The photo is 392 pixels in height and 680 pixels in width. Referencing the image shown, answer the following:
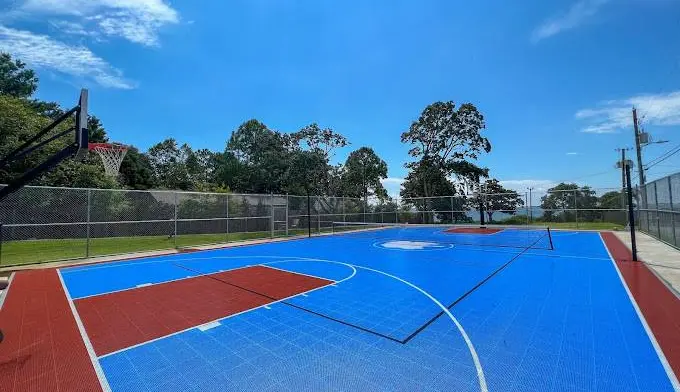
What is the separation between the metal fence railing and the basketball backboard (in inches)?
226

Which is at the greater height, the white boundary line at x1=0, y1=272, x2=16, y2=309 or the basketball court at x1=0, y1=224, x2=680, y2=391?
the white boundary line at x1=0, y1=272, x2=16, y2=309

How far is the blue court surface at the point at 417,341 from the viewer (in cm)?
300

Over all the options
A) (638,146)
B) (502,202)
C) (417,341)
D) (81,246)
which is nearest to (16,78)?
(81,246)

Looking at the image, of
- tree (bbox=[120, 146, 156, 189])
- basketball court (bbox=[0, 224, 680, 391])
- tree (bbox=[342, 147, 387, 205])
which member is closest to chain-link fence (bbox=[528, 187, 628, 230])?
basketball court (bbox=[0, 224, 680, 391])

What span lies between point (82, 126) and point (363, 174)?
29347mm

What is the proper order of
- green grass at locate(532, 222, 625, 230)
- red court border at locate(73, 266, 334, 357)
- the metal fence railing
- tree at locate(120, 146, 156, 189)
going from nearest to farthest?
red court border at locate(73, 266, 334, 357)
the metal fence railing
green grass at locate(532, 222, 625, 230)
tree at locate(120, 146, 156, 189)

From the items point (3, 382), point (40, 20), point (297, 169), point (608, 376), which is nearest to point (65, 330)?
point (3, 382)

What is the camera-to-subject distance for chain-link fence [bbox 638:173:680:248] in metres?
9.22

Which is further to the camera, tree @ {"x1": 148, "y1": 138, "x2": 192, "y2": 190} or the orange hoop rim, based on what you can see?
tree @ {"x1": 148, "y1": 138, "x2": 192, "y2": 190}

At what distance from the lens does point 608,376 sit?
3.02 m

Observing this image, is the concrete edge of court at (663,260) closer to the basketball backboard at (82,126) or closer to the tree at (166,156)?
the basketball backboard at (82,126)

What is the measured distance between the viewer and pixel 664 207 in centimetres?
1076

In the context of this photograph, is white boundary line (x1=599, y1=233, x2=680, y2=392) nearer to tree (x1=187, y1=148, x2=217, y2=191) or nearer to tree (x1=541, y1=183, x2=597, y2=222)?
tree (x1=541, y1=183, x2=597, y2=222)

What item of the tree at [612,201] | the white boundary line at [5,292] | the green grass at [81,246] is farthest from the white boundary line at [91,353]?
the tree at [612,201]
